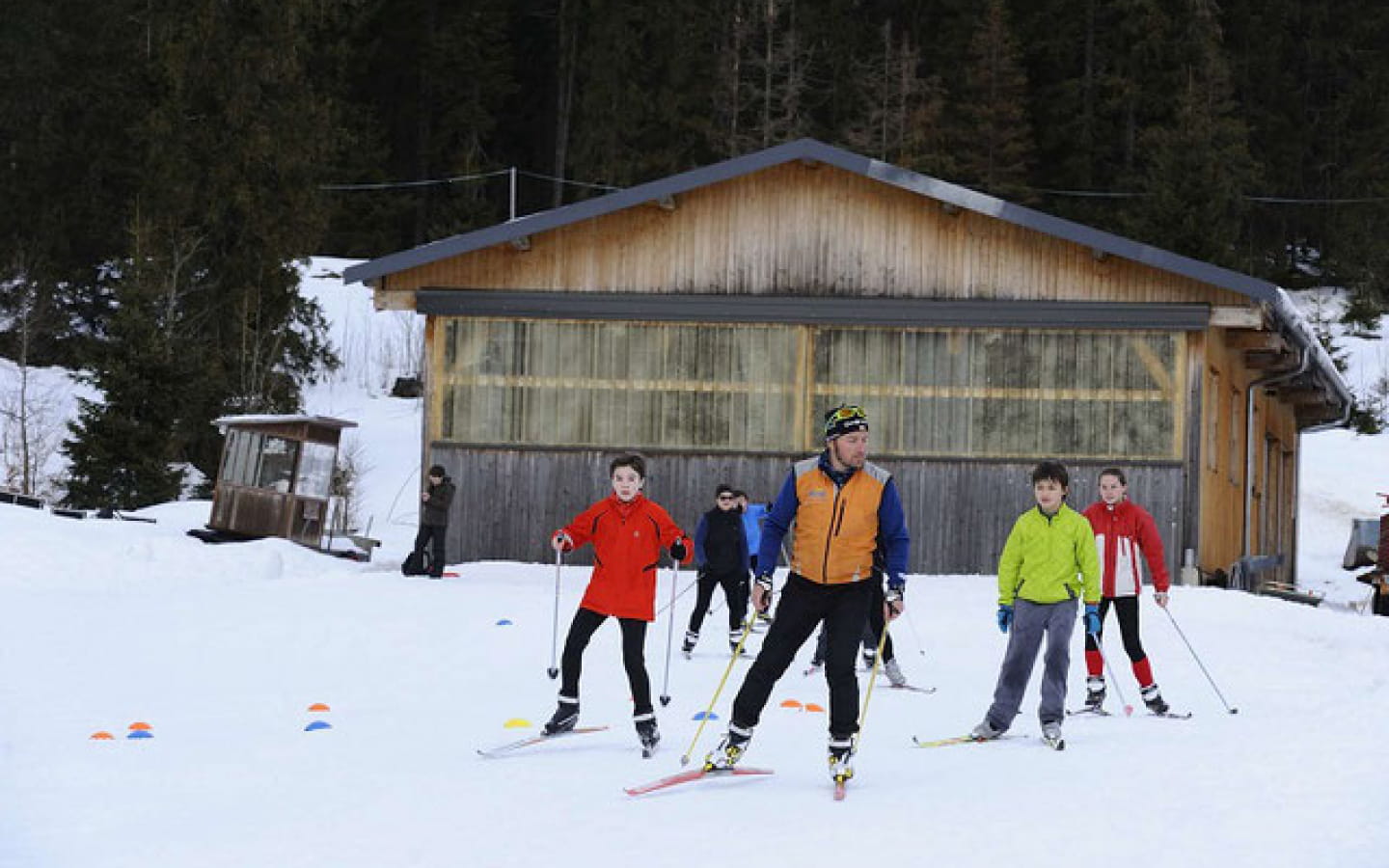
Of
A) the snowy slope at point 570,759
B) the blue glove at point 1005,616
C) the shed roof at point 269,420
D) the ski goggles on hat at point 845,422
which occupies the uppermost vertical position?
the shed roof at point 269,420

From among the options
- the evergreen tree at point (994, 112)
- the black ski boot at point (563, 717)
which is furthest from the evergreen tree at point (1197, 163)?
the black ski boot at point (563, 717)

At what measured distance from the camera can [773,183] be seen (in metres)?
23.3

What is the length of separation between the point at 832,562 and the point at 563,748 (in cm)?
205

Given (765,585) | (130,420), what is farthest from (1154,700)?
(130,420)

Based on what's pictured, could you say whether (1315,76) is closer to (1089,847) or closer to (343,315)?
(343,315)

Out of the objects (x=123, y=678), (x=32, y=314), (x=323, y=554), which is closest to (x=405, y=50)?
(x=32, y=314)

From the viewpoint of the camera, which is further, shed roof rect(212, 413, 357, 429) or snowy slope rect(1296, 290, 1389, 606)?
snowy slope rect(1296, 290, 1389, 606)

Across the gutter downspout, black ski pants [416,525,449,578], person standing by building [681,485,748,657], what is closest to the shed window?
black ski pants [416,525,449,578]

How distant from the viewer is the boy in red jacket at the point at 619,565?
33.5 ft

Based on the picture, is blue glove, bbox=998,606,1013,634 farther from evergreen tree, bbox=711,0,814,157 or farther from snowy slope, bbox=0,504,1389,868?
evergreen tree, bbox=711,0,814,157

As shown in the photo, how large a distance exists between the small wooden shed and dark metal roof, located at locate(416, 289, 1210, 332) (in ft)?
13.9

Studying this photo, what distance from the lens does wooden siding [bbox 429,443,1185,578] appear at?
22844 mm

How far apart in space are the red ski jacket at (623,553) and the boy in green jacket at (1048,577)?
195 cm

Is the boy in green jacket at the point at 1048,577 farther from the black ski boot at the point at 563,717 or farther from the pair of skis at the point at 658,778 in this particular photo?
the black ski boot at the point at 563,717
